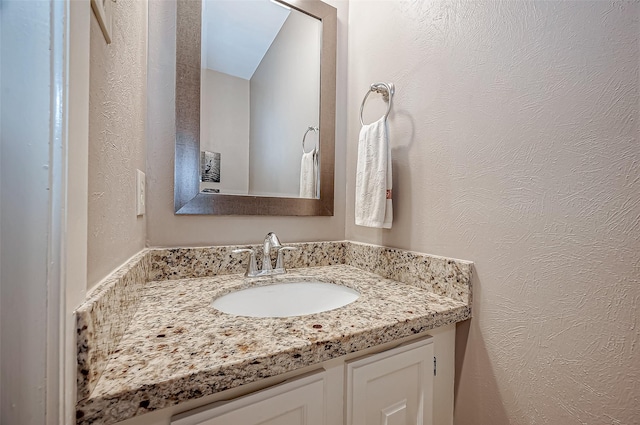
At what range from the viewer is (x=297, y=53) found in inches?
47.1

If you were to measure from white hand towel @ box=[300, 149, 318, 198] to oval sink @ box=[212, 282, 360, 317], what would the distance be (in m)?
0.39

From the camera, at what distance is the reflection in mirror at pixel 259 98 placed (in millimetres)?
1000

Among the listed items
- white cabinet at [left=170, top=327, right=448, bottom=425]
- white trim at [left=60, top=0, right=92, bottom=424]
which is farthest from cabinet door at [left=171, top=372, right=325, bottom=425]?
white trim at [left=60, top=0, right=92, bottom=424]

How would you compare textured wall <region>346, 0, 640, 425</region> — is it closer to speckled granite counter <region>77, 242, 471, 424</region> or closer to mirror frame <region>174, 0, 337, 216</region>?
speckled granite counter <region>77, 242, 471, 424</region>

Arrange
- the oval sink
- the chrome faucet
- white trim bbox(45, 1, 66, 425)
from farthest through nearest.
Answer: the chrome faucet
the oval sink
white trim bbox(45, 1, 66, 425)

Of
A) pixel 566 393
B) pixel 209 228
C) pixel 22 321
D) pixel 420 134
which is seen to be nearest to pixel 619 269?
pixel 566 393

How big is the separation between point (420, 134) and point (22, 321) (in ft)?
3.20

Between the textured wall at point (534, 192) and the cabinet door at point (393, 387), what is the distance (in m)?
0.17

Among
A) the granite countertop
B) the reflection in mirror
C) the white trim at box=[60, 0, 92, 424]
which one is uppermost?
the reflection in mirror

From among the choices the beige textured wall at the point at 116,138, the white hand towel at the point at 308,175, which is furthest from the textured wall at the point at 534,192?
the beige textured wall at the point at 116,138

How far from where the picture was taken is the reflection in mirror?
3.28 ft

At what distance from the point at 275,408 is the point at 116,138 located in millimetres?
600

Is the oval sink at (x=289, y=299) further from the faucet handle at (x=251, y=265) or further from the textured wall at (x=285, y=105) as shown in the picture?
the textured wall at (x=285, y=105)

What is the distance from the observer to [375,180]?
0.96 m
